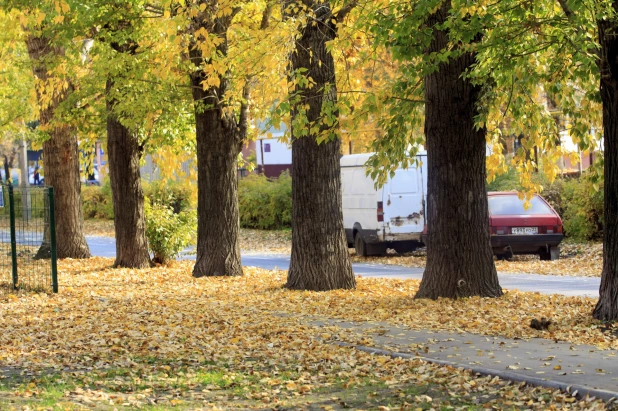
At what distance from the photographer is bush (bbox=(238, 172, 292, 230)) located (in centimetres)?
3659

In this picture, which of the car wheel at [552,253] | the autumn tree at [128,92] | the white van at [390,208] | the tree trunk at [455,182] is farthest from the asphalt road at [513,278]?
the autumn tree at [128,92]

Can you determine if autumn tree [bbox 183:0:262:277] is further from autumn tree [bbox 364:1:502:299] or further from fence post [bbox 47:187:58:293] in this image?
autumn tree [bbox 364:1:502:299]

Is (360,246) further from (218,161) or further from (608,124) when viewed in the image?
(608,124)

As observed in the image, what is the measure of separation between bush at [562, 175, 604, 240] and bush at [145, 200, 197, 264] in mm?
9818

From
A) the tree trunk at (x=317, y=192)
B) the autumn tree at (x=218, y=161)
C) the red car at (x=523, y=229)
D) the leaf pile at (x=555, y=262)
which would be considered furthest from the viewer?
the red car at (x=523, y=229)

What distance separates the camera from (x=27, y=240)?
15.2 meters

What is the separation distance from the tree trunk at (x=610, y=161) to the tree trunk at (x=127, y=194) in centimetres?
1185

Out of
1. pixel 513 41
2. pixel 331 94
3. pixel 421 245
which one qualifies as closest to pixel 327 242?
pixel 331 94

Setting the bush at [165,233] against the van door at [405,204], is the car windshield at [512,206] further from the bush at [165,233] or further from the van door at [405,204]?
the bush at [165,233]

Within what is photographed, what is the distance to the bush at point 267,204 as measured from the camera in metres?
36.6

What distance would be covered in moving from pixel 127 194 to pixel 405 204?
7097 mm

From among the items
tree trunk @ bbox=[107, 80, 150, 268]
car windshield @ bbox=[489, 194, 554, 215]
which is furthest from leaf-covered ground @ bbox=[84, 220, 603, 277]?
tree trunk @ bbox=[107, 80, 150, 268]

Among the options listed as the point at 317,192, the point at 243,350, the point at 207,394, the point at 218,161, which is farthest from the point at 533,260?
the point at 207,394

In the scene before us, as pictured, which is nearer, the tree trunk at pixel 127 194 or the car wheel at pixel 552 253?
the tree trunk at pixel 127 194
